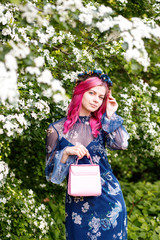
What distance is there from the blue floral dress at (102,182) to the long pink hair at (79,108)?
43 mm

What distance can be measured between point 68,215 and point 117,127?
32.3 inches

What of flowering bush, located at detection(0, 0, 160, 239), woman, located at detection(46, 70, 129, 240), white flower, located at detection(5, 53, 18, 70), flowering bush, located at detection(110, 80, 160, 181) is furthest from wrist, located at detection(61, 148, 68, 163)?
flowering bush, located at detection(110, 80, 160, 181)

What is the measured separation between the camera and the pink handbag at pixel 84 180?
2.31 meters

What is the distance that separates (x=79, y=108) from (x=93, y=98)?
0.16 metres

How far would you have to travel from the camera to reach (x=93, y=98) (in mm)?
2566

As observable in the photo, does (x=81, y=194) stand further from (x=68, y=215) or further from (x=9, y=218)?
(x=9, y=218)

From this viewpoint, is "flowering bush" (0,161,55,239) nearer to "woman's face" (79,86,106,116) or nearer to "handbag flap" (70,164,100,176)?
"handbag flap" (70,164,100,176)

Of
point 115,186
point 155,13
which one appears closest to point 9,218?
point 115,186

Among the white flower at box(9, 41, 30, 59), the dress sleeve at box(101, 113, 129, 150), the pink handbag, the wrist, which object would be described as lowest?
the pink handbag

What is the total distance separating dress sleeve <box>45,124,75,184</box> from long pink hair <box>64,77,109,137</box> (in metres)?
0.12

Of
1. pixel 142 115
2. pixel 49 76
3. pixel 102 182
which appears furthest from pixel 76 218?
pixel 142 115

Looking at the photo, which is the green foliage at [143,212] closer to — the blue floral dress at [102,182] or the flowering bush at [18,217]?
the flowering bush at [18,217]

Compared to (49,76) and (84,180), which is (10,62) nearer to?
(49,76)

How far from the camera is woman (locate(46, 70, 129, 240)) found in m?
2.45
